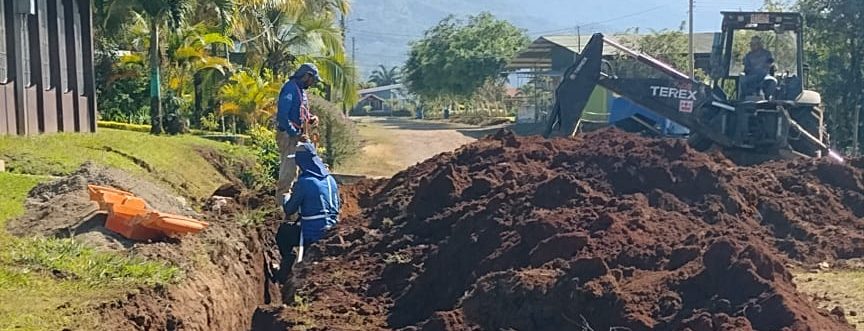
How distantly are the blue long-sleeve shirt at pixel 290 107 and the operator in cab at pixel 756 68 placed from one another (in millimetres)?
7430

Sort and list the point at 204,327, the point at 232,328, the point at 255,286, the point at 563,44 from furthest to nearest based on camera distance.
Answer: the point at 563,44 < the point at 255,286 < the point at 232,328 < the point at 204,327

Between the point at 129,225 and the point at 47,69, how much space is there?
40.9ft

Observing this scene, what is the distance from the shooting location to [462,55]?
6831cm

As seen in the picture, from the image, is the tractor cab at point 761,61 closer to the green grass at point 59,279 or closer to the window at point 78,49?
the green grass at point 59,279

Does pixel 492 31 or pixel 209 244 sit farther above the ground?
pixel 492 31

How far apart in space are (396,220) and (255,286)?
6.51ft

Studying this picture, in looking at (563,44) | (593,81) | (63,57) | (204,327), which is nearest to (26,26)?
(63,57)

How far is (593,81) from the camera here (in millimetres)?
17719

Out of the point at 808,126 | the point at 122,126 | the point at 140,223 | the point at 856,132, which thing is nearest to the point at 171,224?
the point at 140,223

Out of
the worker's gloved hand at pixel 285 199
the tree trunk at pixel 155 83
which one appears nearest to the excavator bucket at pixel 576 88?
the worker's gloved hand at pixel 285 199

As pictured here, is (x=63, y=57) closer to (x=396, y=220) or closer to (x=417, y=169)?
(x=417, y=169)

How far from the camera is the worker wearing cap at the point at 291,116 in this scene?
13.7m

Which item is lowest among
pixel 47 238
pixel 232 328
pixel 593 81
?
pixel 232 328

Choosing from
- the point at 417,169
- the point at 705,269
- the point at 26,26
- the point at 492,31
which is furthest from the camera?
the point at 492,31
